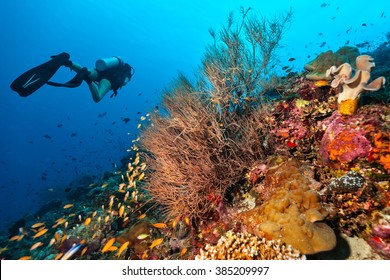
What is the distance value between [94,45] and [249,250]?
128 m

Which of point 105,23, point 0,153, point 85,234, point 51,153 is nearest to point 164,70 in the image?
point 105,23

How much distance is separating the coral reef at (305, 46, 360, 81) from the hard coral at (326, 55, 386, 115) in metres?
1.26

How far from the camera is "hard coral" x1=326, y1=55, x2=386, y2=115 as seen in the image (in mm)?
3744

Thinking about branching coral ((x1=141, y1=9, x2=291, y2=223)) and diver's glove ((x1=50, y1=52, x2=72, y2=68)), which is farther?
diver's glove ((x1=50, y1=52, x2=72, y2=68))

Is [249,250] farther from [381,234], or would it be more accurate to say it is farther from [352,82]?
[352,82]

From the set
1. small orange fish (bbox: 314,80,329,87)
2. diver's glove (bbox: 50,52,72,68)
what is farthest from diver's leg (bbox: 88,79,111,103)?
small orange fish (bbox: 314,80,329,87)

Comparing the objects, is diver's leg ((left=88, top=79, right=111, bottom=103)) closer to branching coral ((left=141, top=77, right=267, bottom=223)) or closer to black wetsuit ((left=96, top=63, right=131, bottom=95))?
black wetsuit ((left=96, top=63, right=131, bottom=95))

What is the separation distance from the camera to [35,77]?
8.79 m

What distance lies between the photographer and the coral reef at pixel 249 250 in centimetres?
295

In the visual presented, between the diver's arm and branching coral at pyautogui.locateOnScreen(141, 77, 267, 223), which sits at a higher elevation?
the diver's arm

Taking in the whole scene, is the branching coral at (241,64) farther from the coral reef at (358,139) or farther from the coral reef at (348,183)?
the coral reef at (348,183)
